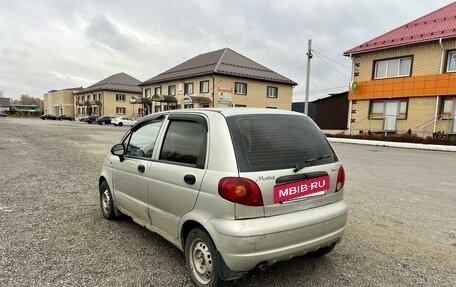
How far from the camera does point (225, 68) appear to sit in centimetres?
3844

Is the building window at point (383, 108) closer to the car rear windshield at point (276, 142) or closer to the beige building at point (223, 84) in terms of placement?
the beige building at point (223, 84)

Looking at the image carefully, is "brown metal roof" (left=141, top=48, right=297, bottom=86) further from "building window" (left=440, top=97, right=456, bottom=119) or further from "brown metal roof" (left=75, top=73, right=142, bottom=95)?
"building window" (left=440, top=97, right=456, bottom=119)

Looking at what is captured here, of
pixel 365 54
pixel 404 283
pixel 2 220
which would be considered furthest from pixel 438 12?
pixel 2 220

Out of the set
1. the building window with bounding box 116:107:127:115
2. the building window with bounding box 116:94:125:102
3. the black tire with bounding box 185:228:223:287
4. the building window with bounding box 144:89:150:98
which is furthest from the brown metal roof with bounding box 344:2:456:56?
the building window with bounding box 116:94:125:102

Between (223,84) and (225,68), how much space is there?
2.16 metres

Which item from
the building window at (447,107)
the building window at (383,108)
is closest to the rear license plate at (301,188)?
the building window at (447,107)

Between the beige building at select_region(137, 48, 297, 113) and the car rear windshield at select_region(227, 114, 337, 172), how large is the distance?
33.1m

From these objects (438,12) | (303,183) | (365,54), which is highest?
(438,12)

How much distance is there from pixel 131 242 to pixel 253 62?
137ft

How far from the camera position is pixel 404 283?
10.2 ft

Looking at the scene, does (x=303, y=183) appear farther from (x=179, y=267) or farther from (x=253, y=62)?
(x=253, y=62)

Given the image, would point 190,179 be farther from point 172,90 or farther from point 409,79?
point 172,90

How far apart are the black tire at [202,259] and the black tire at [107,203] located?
1985mm

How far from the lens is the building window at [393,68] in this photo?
72.2ft
